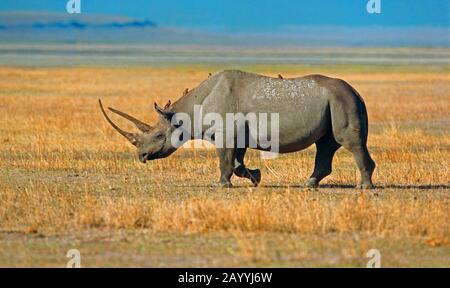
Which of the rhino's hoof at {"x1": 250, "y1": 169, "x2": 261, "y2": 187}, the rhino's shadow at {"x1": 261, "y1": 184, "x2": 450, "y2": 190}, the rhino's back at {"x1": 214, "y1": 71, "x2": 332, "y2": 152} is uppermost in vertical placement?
the rhino's back at {"x1": 214, "y1": 71, "x2": 332, "y2": 152}

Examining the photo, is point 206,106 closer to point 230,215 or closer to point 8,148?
point 230,215

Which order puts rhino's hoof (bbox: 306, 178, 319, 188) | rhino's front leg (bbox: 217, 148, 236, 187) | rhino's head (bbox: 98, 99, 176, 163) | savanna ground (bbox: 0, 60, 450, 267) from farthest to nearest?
1. rhino's head (bbox: 98, 99, 176, 163)
2. rhino's hoof (bbox: 306, 178, 319, 188)
3. rhino's front leg (bbox: 217, 148, 236, 187)
4. savanna ground (bbox: 0, 60, 450, 267)

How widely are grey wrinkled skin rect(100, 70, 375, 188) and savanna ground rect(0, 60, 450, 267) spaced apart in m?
0.45

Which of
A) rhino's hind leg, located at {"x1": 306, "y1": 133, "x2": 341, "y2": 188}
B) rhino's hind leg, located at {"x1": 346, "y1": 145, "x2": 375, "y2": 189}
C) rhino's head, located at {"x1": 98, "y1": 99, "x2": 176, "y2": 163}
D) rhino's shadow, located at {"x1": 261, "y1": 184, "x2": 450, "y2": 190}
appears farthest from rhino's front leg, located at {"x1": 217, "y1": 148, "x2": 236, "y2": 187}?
rhino's hind leg, located at {"x1": 346, "y1": 145, "x2": 375, "y2": 189}

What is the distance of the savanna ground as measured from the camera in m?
12.5

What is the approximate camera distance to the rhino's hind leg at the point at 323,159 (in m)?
17.8

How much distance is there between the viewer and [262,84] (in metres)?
17.8

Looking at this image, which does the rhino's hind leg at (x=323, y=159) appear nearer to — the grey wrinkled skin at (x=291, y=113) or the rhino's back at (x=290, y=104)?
the grey wrinkled skin at (x=291, y=113)

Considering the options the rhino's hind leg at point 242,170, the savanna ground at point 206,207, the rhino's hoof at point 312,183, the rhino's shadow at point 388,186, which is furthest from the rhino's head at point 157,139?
the rhino's hoof at point 312,183

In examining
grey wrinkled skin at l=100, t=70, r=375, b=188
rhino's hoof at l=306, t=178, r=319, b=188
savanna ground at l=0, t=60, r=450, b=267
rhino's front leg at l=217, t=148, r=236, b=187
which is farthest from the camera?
rhino's hoof at l=306, t=178, r=319, b=188

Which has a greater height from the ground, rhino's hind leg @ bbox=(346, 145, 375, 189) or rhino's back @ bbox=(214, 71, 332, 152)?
rhino's back @ bbox=(214, 71, 332, 152)

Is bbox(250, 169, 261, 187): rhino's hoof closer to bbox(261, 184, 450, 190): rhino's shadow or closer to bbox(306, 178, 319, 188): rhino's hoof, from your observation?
bbox(261, 184, 450, 190): rhino's shadow

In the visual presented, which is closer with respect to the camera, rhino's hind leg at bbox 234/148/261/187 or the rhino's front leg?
the rhino's front leg
